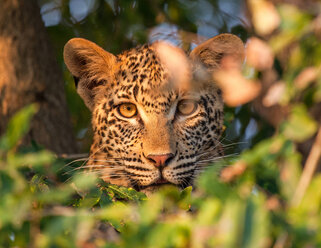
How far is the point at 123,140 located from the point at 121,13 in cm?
218

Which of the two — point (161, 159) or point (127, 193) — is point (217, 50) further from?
point (127, 193)

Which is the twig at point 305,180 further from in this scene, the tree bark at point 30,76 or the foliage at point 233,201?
the tree bark at point 30,76

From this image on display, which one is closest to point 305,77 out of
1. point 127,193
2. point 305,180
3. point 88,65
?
point 305,180

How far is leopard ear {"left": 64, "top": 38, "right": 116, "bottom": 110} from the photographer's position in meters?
5.05

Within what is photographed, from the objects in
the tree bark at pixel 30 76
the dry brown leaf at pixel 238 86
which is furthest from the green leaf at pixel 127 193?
the tree bark at pixel 30 76

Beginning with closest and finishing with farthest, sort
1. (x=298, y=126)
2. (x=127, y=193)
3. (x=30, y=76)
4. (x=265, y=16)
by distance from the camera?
A: (x=298, y=126), (x=265, y=16), (x=127, y=193), (x=30, y=76)

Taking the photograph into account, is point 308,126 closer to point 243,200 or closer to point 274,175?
point 274,175

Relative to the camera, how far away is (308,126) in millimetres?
1941

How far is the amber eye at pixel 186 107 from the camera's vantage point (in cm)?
482

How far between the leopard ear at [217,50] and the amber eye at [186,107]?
0.44 metres

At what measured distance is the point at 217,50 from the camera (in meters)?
5.05

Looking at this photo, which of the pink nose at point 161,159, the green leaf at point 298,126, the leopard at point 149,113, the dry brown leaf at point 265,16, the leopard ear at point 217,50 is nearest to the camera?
the green leaf at point 298,126

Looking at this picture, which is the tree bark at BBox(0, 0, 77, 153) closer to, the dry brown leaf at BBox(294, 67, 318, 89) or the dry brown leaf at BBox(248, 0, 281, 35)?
the dry brown leaf at BBox(248, 0, 281, 35)

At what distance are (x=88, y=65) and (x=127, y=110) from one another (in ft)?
2.12
